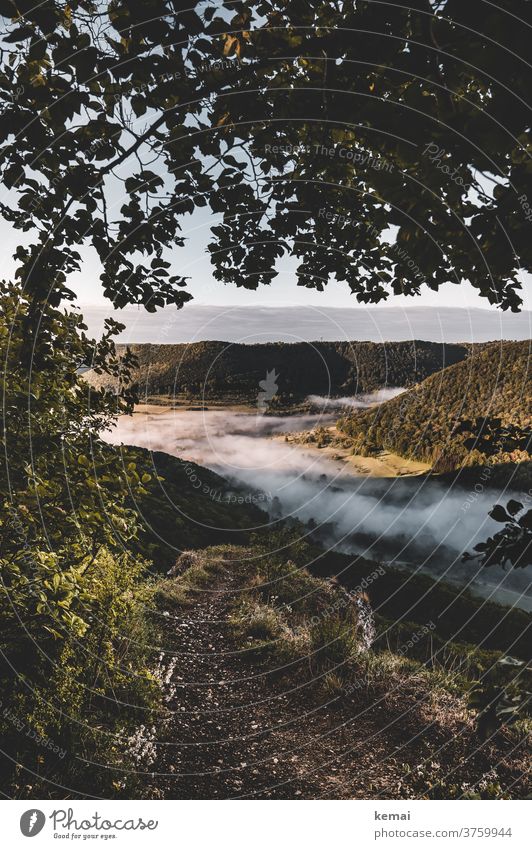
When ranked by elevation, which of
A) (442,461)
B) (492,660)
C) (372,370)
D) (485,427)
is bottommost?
(492,660)

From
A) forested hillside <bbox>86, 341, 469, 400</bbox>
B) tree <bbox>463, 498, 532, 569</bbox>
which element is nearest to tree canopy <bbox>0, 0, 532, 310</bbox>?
tree <bbox>463, 498, 532, 569</bbox>

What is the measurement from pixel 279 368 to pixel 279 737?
517 cm

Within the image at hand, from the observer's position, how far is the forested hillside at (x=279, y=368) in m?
6.98

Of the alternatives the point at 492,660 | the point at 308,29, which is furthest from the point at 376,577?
the point at 308,29

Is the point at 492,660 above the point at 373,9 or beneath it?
beneath

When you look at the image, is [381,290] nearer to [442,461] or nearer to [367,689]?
Answer: [442,461]

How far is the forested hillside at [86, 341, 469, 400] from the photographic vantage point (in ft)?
22.9

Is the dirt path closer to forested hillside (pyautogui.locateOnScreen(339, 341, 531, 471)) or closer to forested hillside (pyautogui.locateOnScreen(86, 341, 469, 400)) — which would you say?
forested hillside (pyautogui.locateOnScreen(339, 341, 531, 471))

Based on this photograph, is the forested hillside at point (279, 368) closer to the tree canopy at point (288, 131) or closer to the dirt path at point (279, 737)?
the tree canopy at point (288, 131)

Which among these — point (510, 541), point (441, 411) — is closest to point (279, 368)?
point (441, 411)

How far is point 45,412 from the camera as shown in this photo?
3.92 metres

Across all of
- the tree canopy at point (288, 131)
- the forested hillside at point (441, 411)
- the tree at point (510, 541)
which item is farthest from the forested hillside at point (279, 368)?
the tree at point (510, 541)

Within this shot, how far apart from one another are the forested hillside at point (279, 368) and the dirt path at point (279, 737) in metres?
3.81

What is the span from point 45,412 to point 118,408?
570 mm
